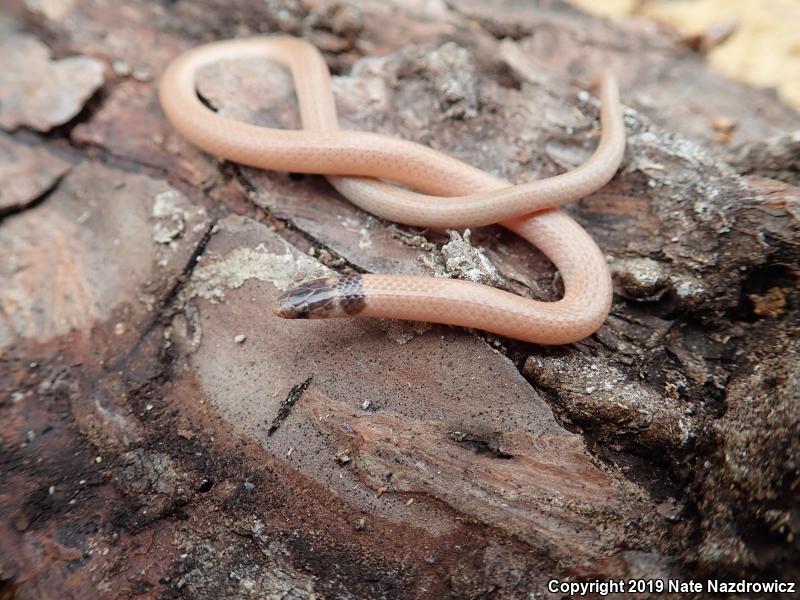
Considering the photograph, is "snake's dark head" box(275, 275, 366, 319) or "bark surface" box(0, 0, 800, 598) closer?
"bark surface" box(0, 0, 800, 598)

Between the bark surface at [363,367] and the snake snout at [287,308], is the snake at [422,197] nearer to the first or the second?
the snake snout at [287,308]

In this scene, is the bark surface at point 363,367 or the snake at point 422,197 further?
the snake at point 422,197

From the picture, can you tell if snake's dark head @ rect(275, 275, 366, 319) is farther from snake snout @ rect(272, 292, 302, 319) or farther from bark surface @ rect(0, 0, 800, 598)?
bark surface @ rect(0, 0, 800, 598)

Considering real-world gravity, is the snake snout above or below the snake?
below

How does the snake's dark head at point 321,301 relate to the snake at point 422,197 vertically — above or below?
below

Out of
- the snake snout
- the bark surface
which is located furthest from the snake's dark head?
the bark surface

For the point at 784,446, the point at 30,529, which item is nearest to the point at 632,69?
the point at 784,446

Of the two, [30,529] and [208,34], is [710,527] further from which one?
[208,34]

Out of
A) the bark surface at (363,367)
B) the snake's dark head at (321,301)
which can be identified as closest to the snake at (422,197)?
the snake's dark head at (321,301)

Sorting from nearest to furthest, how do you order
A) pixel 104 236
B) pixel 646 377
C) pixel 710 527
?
pixel 710 527 < pixel 646 377 < pixel 104 236
